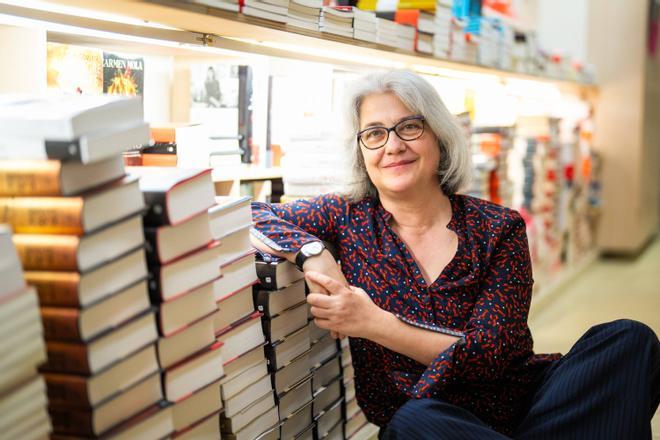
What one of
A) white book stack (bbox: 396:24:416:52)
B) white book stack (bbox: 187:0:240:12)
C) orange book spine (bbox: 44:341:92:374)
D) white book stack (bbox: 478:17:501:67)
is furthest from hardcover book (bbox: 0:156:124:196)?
white book stack (bbox: 478:17:501:67)

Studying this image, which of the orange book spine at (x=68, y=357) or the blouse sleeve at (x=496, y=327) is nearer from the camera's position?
the orange book spine at (x=68, y=357)

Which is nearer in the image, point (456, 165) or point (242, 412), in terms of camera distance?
point (242, 412)

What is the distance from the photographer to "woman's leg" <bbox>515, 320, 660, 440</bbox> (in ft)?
6.17

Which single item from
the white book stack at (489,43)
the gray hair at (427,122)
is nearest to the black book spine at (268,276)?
the gray hair at (427,122)

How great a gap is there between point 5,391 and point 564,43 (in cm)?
661

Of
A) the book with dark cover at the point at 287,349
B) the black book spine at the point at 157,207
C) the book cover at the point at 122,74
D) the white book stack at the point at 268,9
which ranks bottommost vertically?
the book with dark cover at the point at 287,349

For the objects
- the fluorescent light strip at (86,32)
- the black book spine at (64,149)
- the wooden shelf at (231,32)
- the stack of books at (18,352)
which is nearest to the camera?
the stack of books at (18,352)

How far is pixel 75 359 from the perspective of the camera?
131 centimetres

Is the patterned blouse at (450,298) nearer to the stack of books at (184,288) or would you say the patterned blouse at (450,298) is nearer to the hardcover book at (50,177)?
the stack of books at (184,288)

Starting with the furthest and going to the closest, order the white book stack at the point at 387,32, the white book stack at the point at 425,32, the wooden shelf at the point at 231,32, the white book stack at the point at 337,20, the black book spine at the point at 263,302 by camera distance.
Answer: the white book stack at the point at 425,32
the white book stack at the point at 387,32
the white book stack at the point at 337,20
the black book spine at the point at 263,302
the wooden shelf at the point at 231,32

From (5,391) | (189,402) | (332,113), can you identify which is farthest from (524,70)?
(5,391)

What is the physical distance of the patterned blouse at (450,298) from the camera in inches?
74.1

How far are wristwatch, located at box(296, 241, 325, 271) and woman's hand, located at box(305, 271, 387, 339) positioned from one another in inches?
2.5

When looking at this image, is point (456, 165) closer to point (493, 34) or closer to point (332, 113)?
point (332, 113)
